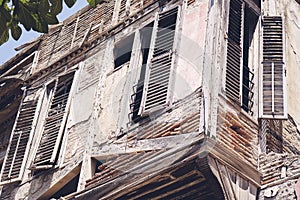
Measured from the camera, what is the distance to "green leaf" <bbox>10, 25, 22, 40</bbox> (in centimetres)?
457

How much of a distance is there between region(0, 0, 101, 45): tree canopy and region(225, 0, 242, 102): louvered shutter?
425 cm

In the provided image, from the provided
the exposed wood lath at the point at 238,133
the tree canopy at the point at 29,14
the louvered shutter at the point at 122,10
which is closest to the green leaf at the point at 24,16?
the tree canopy at the point at 29,14

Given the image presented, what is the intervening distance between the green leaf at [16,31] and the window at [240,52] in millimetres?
4200

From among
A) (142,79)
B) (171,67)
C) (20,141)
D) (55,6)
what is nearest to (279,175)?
(171,67)

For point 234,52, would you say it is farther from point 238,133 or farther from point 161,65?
point 238,133

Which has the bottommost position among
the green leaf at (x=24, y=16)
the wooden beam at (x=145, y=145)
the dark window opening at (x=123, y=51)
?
the green leaf at (x=24, y=16)

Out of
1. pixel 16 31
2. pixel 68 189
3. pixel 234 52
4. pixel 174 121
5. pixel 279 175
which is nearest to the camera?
pixel 16 31

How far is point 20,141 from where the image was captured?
1097cm

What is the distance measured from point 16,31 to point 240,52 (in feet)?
15.9

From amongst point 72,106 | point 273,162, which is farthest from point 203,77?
point 72,106

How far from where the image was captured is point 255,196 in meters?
8.13

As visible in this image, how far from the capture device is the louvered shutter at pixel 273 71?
28.7 feet

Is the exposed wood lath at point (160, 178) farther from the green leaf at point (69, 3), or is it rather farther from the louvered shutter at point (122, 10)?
the green leaf at point (69, 3)

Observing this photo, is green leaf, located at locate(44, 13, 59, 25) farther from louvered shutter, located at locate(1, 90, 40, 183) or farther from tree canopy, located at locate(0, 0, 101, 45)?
louvered shutter, located at locate(1, 90, 40, 183)
